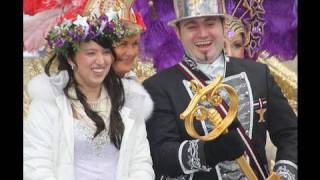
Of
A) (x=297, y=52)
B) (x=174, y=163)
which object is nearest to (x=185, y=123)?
A: (x=174, y=163)

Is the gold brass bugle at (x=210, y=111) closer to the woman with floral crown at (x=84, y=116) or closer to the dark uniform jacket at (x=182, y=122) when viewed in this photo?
the dark uniform jacket at (x=182, y=122)

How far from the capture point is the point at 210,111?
9.33 feet

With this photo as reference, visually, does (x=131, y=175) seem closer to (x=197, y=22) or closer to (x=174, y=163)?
(x=174, y=163)

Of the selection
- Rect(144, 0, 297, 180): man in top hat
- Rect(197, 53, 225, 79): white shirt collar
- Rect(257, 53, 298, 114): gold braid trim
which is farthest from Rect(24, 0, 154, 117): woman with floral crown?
Rect(257, 53, 298, 114): gold braid trim

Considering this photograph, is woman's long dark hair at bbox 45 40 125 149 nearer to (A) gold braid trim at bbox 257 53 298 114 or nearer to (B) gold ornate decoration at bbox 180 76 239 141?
(B) gold ornate decoration at bbox 180 76 239 141

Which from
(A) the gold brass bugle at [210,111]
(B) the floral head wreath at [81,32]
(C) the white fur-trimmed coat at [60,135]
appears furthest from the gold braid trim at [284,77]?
(B) the floral head wreath at [81,32]

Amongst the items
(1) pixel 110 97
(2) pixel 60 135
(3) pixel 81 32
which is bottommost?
(2) pixel 60 135

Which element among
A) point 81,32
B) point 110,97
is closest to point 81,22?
point 81,32

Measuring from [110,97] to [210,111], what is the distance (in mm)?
421

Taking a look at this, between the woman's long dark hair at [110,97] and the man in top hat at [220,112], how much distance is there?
0.44ft

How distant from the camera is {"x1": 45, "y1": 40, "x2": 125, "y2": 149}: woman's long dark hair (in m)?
2.91

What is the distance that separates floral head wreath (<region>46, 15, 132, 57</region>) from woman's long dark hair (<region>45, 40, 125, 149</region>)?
0.02 meters

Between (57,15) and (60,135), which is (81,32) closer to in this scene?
(57,15)

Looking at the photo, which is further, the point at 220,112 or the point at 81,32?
the point at 220,112
